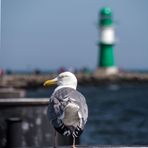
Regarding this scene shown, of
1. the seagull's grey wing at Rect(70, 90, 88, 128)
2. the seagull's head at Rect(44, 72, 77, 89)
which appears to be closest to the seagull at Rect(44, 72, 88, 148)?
the seagull's grey wing at Rect(70, 90, 88, 128)

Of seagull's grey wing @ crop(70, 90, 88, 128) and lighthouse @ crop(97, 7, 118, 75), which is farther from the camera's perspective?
lighthouse @ crop(97, 7, 118, 75)

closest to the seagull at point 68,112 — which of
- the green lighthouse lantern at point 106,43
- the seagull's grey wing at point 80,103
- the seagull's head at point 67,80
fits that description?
the seagull's grey wing at point 80,103

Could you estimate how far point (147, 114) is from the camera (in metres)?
27.1

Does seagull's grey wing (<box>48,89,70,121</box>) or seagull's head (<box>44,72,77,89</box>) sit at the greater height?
seagull's head (<box>44,72,77,89</box>)


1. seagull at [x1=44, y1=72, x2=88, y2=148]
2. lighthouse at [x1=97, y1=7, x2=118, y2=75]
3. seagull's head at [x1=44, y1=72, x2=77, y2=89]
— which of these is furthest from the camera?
lighthouse at [x1=97, y1=7, x2=118, y2=75]

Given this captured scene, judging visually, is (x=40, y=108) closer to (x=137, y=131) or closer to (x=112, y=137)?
(x=112, y=137)

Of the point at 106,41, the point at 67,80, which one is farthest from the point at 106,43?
the point at 67,80

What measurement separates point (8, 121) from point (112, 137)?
1003cm

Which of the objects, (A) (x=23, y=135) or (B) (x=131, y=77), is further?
(B) (x=131, y=77)

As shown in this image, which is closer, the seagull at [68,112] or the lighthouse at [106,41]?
the seagull at [68,112]

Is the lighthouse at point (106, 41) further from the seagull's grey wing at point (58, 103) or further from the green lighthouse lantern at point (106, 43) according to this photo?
the seagull's grey wing at point (58, 103)

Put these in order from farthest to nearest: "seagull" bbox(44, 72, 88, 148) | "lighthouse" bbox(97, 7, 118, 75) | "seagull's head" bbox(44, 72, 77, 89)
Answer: "lighthouse" bbox(97, 7, 118, 75) < "seagull's head" bbox(44, 72, 77, 89) < "seagull" bbox(44, 72, 88, 148)

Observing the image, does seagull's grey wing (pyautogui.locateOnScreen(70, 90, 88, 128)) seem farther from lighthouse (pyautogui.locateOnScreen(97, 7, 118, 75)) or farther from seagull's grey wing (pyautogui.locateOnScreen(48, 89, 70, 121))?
lighthouse (pyautogui.locateOnScreen(97, 7, 118, 75))

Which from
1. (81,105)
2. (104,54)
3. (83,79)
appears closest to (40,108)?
(81,105)
